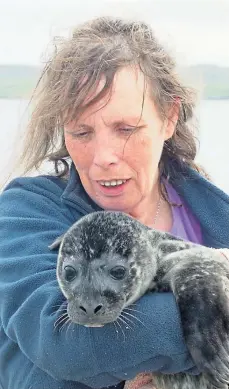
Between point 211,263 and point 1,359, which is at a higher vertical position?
point 211,263

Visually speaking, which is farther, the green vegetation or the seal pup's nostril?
the green vegetation

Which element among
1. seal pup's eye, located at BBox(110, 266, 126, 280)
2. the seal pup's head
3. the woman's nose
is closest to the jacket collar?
the woman's nose

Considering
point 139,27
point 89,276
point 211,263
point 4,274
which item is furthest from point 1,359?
point 139,27

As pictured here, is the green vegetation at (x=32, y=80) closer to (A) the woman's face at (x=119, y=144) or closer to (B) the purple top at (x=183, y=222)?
(B) the purple top at (x=183, y=222)

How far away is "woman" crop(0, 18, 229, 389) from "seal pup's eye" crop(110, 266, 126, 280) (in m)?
0.10

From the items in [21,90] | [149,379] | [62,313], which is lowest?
[149,379]

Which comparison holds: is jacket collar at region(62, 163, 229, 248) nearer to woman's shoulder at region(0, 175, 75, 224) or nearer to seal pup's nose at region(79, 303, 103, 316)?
woman's shoulder at region(0, 175, 75, 224)

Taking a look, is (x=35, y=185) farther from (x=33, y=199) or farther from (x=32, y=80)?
(x=32, y=80)

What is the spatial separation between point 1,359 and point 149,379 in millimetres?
449

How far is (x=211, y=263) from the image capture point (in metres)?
1.87

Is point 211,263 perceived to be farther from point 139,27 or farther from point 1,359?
point 139,27

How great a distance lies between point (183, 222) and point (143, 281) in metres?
0.75

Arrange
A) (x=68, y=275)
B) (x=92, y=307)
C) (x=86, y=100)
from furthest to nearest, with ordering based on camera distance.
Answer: (x=86, y=100), (x=68, y=275), (x=92, y=307)

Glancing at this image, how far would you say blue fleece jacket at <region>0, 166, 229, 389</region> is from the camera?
1.79 metres
